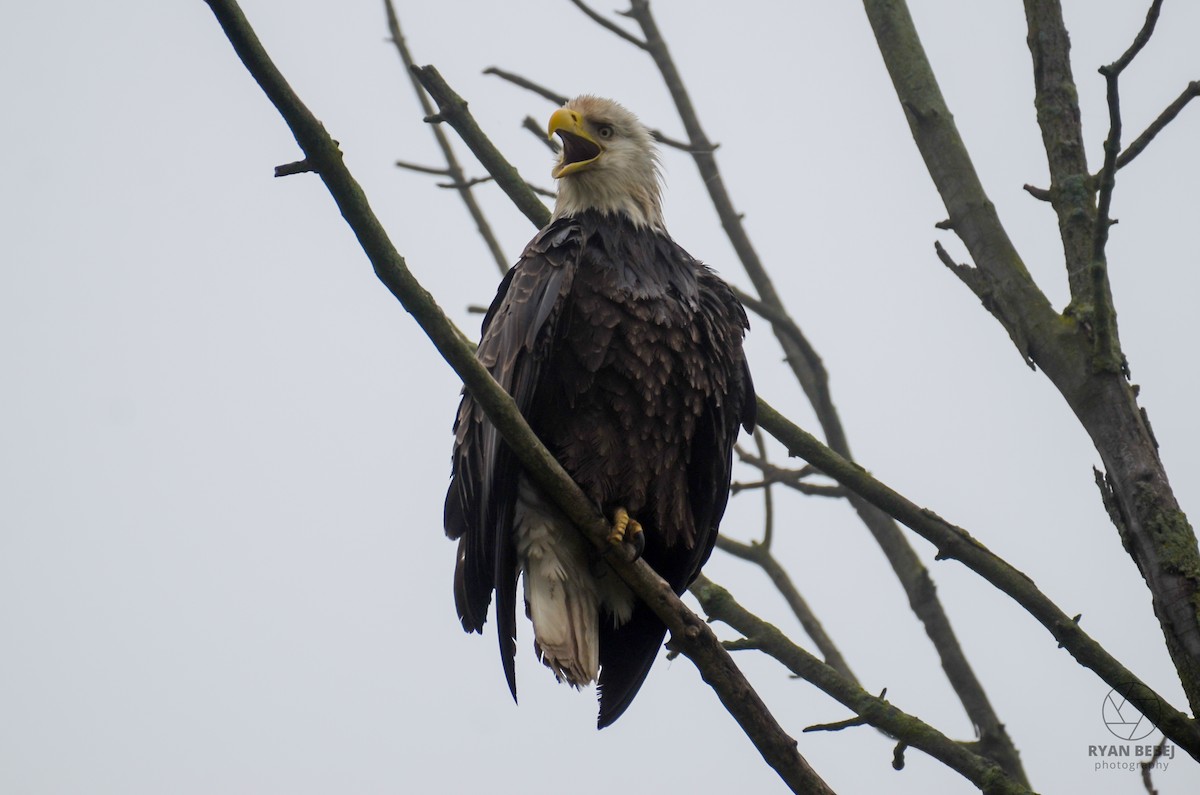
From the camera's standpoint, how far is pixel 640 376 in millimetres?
4359

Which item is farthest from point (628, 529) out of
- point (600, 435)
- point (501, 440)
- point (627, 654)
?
point (627, 654)

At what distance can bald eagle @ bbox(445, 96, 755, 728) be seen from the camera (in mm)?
4270

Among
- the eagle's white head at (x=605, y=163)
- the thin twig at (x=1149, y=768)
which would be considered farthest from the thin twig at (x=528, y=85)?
the thin twig at (x=1149, y=768)

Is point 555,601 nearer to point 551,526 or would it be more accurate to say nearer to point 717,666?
point 551,526

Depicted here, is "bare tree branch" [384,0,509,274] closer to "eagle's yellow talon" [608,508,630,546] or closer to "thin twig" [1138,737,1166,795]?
"eagle's yellow talon" [608,508,630,546]

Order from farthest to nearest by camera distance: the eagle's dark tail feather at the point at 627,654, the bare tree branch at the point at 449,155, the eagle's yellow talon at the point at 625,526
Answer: the bare tree branch at the point at 449,155 → the eagle's dark tail feather at the point at 627,654 → the eagle's yellow talon at the point at 625,526

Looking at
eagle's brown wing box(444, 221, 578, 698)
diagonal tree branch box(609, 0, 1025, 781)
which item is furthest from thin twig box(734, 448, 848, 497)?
eagle's brown wing box(444, 221, 578, 698)

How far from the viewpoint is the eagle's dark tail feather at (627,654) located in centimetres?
467

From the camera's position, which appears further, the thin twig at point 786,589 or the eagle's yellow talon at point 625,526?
the thin twig at point 786,589

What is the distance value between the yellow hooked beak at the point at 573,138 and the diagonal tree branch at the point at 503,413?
6.51ft

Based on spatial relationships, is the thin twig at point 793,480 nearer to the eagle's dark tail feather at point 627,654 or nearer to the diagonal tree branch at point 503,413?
the eagle's dark tail feather at point 627,654

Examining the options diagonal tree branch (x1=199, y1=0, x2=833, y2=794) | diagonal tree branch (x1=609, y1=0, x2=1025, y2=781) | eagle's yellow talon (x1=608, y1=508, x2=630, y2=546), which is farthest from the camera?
diagonal tree branch (x1=609, y1=0, x2=1025, y2=781)

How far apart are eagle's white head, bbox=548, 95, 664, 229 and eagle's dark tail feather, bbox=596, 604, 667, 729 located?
1.59 meters

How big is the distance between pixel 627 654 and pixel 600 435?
0.94 meters
